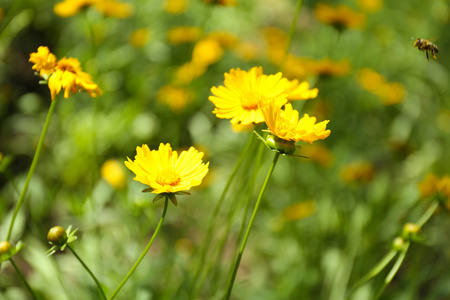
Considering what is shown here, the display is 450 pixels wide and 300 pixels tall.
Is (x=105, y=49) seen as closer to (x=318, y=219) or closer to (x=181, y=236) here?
(x=181, y=236)

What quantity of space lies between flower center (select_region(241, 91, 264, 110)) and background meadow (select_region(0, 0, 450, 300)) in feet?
1.01

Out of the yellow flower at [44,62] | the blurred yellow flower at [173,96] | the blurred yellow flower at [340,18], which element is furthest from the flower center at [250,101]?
the blurred yellow flower at [173,96]

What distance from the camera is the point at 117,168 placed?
1.60 m

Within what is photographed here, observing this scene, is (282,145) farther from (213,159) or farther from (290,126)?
(213,159)

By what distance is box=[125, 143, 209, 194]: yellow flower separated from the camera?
774 millimetres

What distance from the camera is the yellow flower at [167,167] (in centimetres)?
77

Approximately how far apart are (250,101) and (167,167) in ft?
0.78

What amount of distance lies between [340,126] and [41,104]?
5.91 feet

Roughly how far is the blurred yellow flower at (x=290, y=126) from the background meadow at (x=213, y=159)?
1.26 feet

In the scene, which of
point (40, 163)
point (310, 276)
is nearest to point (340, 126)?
point (310, 276)

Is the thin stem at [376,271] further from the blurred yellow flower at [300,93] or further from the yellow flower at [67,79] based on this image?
the yellow flower at [67,79]

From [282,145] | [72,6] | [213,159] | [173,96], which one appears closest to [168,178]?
[282,145]

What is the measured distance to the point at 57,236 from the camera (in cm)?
77

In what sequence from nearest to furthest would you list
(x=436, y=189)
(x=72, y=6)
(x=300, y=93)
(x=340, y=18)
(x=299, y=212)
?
(x=300, y=93), (x=436, y=189), (x=72, y=6), (x=340, y=18), (x=299, y=212)
